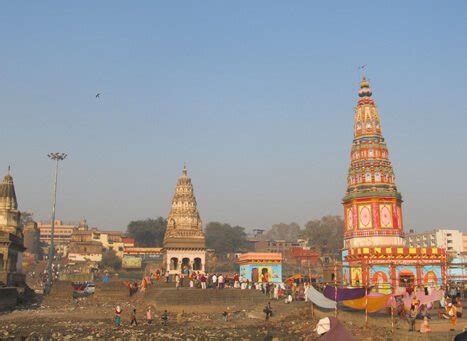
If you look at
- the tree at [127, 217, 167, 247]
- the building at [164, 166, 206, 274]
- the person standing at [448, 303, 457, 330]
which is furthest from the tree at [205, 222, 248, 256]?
the person standing at [448, 303, 457, 330]

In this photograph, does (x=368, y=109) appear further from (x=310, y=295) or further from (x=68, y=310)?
(x=68, y=310)

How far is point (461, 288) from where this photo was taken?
30.0 metres

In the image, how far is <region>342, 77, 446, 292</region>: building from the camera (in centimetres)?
3394

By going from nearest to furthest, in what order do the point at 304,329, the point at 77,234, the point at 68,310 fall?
the point at 304,329
the point at 68,310
the point at 77,234

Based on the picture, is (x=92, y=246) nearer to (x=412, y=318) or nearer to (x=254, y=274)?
(x=254, y=274)

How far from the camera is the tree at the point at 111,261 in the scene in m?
87.5

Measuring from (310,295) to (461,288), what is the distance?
470 inches

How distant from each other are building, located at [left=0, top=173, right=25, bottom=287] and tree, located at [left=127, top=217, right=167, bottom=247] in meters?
59.3

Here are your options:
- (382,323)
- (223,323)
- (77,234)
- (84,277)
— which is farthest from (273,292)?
(77,234)

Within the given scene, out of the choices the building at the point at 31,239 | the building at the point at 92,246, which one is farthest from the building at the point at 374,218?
the building at the point at 31,239

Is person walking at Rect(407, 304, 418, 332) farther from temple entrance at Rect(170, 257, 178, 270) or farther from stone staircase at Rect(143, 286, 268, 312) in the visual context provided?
temple entrance at Rect(170, 257, 178, 270)

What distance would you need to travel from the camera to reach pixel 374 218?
37625 mm

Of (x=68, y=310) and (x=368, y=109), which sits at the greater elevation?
(x=368, y=109)

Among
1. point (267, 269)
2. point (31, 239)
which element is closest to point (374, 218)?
point (267, 269)
